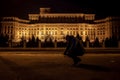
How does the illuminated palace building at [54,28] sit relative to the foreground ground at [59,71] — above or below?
above

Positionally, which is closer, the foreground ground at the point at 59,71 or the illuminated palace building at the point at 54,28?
the foreground ground at the point at 59,71

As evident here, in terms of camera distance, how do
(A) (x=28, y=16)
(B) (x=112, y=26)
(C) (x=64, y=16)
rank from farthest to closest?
(A) (x=28, y=16)
(C) (x=64, y=16)
(B) (x=112, y=26)

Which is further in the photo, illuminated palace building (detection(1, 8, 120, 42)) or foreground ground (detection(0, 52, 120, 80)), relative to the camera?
illuminated palace building (detection(1, 8, 120, 42))

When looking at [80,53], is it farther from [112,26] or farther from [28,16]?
[28,16]

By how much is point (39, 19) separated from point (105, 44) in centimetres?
6803

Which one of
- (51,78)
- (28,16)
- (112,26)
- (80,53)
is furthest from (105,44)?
(28,16)

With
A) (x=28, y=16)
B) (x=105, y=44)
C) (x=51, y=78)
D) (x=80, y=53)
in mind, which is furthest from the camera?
(x=28, y=16)

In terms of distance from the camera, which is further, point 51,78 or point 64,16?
point 64,16

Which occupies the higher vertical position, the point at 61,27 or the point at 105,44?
the point at 61,27

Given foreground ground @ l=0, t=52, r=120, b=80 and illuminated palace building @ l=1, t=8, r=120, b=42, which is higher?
illuminated palace building @ l=1, t=8, r=120, b=42

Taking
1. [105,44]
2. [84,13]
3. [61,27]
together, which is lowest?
[105,44]

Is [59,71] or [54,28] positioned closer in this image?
[59,71]

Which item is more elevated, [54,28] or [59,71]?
[54,28]

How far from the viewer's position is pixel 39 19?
339 feet
